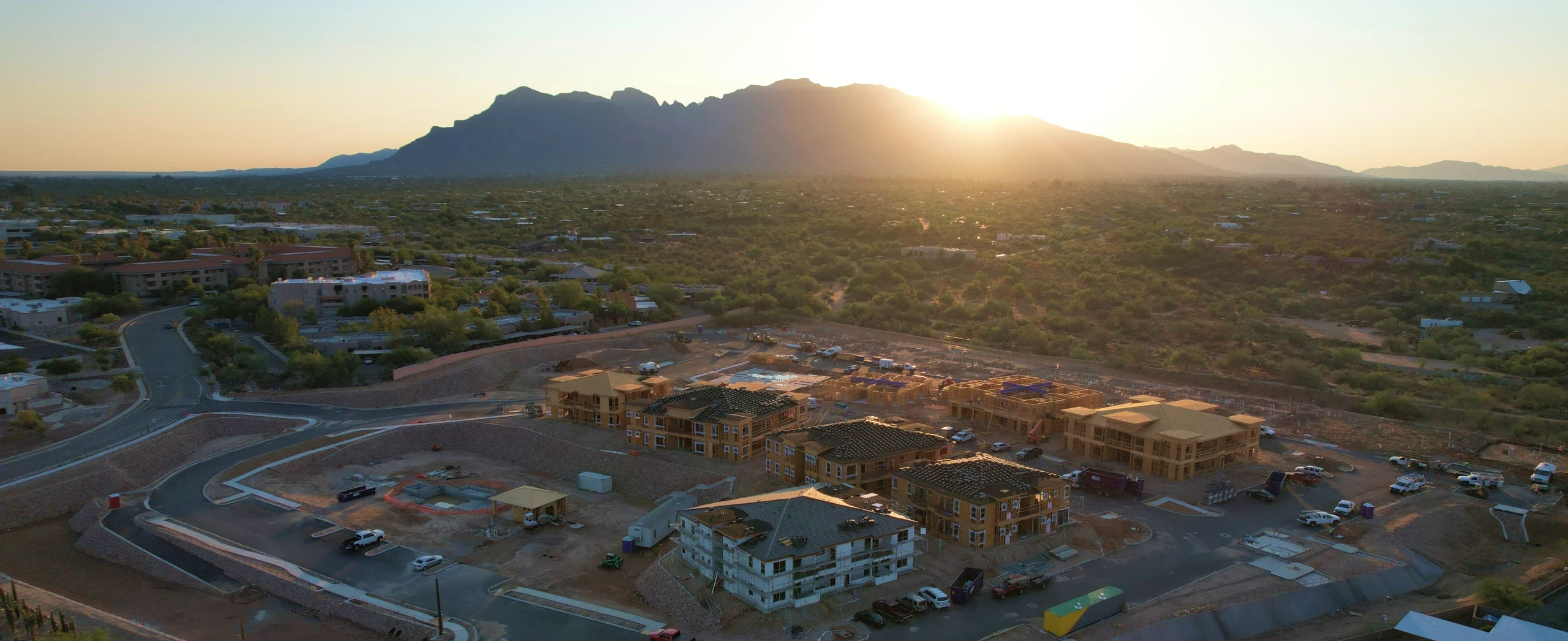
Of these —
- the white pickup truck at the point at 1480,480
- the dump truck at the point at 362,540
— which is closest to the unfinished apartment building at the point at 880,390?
the white pickup truck at the point at 1480,480

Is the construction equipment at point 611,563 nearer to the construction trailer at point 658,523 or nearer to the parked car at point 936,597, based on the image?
the construction trailer at point 658,523

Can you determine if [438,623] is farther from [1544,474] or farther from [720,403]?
[1544,474]

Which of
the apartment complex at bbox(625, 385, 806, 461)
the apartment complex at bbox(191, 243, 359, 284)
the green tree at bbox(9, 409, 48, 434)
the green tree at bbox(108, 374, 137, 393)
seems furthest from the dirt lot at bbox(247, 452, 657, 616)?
the apartment complex at bbox(191, 243, 359, 284)

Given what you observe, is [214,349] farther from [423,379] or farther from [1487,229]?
[1487,229]

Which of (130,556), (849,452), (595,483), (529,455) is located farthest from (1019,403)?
(130,556)

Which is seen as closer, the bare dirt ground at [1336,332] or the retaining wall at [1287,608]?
the retaining wall at [1287,608]

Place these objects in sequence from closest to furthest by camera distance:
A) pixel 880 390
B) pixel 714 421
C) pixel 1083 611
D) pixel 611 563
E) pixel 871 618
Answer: pixel 1083 611, pixel 871 618, pixel 611 563, pixel 714 421, pixel 880 390
